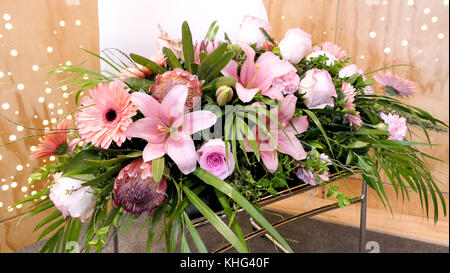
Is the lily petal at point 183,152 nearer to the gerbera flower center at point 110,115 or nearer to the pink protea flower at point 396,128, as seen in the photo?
the gerbera flower center at point 110,115

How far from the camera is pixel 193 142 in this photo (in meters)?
0.55

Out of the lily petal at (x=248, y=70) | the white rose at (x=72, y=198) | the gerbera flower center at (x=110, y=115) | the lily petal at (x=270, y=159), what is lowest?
the white rose at (x=72, y=198)

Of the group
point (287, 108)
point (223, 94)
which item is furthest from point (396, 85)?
point (223, 94)

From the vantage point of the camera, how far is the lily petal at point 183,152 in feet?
1.72

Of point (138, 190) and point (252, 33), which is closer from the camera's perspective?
point (138, 190)

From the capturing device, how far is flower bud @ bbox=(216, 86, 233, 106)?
1.92ft

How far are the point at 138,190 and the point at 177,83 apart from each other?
20 cm

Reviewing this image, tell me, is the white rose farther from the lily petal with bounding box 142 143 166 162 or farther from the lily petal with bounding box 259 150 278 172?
the lily petal with bounding box 259 150 278 172

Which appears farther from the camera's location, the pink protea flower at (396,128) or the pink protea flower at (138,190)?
the pink protea flower at (396,128)

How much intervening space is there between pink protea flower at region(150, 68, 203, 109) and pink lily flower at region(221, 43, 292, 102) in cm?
8

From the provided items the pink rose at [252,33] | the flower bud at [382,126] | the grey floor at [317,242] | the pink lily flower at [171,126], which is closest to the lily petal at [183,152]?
the pink lily flower at [171,126]

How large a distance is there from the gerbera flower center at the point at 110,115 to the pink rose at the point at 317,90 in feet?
1.29

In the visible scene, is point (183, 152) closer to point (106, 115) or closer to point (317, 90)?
point (106, 115)
